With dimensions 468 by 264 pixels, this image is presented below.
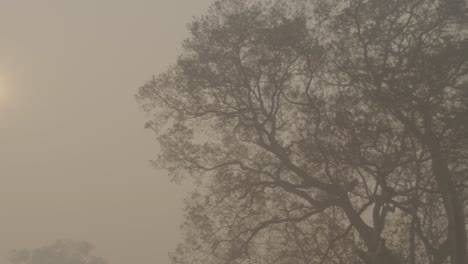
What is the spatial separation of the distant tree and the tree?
60.6m

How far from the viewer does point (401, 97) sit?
16.0m

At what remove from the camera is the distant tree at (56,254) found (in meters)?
73.1

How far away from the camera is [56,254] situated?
2911 inches

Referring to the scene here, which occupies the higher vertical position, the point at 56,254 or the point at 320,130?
the point at 56,254

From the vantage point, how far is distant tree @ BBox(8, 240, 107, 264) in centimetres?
7306

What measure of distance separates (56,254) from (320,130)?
217 ft

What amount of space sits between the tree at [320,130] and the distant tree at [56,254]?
6058cm

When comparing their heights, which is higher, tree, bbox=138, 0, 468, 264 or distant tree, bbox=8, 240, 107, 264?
distant tree, bbox=8, 240, 107, 264

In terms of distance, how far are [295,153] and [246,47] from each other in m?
4.55

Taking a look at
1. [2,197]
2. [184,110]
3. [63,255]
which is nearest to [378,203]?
[184,110]

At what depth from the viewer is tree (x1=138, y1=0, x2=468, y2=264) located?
16.1 m

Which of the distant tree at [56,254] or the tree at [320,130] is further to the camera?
the distant tree at [56,254]

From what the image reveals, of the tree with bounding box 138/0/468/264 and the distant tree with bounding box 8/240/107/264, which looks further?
the distant tree with bounding box 8/240/107/264

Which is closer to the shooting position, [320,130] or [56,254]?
[320,130]
